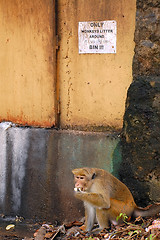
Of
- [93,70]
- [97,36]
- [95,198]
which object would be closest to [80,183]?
[95,198]

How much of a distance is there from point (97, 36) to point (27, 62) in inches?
43.1

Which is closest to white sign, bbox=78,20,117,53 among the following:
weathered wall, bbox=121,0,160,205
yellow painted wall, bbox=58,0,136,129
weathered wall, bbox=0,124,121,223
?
yellow painted wall, bbox=58,0,136,129

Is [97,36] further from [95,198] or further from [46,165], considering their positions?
[95,198]

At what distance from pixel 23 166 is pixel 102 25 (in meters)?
2.27

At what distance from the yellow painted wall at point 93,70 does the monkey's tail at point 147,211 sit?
1.20m

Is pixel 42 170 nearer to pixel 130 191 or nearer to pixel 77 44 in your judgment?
pixel 130 191

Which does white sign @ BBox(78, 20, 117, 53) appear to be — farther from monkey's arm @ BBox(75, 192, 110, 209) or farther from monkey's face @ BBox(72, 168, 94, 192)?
monkey's arm @ BBox(75, 192, 110, 209)

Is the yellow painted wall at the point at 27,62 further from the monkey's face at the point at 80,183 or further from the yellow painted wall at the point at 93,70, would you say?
the monkey's face at the point at 80,183

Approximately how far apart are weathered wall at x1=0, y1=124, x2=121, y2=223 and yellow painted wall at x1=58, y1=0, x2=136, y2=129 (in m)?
0.29

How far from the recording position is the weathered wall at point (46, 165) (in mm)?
5938

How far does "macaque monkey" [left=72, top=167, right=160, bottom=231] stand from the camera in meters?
5.12

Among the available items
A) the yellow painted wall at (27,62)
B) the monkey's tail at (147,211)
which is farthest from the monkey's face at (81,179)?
the yellow painted wall at (27,62)

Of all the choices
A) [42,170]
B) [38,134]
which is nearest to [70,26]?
[38,134]

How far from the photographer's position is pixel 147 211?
17.3 feet
